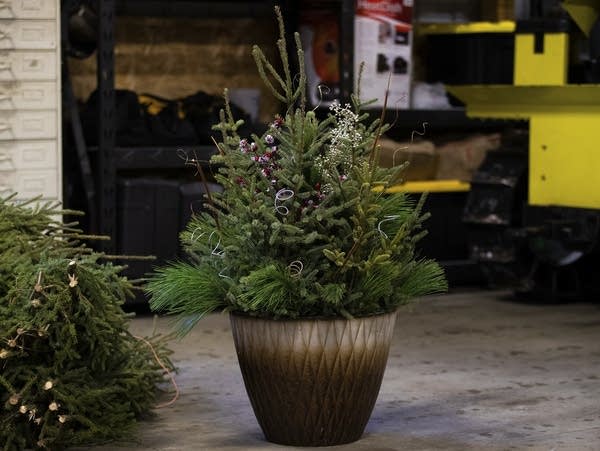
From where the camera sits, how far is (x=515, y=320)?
7496 millimetres

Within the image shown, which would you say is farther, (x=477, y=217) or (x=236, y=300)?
(x=477, y=217)

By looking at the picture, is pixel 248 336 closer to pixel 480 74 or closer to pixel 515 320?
pixel 515 320

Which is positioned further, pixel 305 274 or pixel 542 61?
pixel 542 61

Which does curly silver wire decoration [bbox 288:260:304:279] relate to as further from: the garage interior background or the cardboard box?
the cardboard box

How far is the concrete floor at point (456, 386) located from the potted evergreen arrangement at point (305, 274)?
7.3 inches

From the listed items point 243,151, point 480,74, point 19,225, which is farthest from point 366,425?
point 480,74

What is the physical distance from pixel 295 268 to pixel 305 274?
5cm

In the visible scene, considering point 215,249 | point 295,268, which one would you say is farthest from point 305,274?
point 215,249

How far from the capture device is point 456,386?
5828 mm

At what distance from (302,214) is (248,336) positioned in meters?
0.44

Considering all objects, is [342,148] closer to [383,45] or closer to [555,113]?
[555,113]

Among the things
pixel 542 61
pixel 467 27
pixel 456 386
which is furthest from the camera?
pixel 467 27

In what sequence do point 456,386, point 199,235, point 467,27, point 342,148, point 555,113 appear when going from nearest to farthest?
point 342,148
point 199,235
point 456,386
point 555,113
point 467,27

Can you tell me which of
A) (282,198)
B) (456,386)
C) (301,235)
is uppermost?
(282,198)
